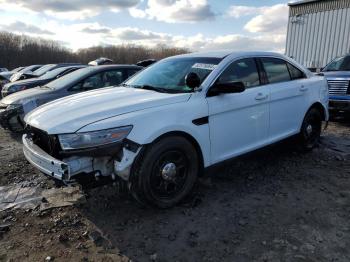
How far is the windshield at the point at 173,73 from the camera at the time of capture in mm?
4035

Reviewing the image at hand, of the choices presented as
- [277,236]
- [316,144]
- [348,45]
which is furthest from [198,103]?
[348,45]

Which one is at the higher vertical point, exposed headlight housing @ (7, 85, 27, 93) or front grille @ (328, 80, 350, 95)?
exposed headlight housing @ (7, 85, 27, 93)

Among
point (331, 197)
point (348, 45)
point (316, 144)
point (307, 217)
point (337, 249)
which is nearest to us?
point (337, 249)

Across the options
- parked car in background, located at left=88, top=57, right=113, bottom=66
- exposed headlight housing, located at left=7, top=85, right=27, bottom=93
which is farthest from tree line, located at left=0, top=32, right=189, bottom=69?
exposed headlight housing, located at left=7, top=85, right=27, bottom=93

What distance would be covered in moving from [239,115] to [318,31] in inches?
519

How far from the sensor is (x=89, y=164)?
314cm

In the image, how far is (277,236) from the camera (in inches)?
124

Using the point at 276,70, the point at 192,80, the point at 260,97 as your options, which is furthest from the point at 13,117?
the point at 276,70

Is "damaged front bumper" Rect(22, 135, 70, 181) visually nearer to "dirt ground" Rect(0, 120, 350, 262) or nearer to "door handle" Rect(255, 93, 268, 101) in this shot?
"dirt ground" Rect(0, 120, 350, 262)

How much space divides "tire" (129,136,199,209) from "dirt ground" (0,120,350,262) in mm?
191

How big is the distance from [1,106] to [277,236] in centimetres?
637

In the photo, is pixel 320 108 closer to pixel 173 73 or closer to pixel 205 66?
pixel 205 66

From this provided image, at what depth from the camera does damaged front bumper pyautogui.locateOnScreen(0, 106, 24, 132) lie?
691 centimetres

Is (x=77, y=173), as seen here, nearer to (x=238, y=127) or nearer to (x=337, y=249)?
(x=238, y=127)
